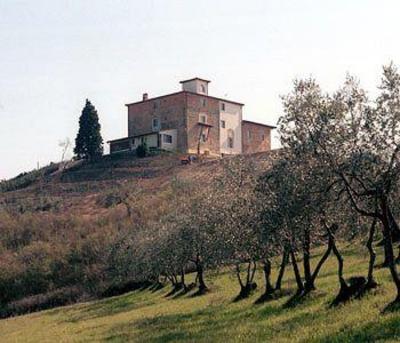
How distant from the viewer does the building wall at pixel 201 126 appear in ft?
414

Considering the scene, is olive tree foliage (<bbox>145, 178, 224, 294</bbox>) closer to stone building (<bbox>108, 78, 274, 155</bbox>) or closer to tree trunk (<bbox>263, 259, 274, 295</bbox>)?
tree trunk (<bbox>263, 259, 274, 295</bbox>)

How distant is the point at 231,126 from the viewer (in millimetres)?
133375

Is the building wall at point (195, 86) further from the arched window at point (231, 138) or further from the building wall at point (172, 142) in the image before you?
the building wall at point (172, 142)

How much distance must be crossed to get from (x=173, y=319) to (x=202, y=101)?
98.1 m

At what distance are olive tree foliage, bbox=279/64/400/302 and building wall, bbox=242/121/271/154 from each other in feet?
361

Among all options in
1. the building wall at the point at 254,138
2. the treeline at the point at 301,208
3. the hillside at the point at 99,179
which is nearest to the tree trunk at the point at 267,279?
the treeline at the point at 301,208

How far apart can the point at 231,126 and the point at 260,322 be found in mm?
108935

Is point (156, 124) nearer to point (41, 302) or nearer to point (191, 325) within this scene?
point (41, 302)

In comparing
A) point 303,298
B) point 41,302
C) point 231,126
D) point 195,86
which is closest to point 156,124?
point 195,86

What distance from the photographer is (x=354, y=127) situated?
21.9m

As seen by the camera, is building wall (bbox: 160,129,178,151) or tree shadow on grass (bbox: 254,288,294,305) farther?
building wall (bbox: 160,129,178,151)

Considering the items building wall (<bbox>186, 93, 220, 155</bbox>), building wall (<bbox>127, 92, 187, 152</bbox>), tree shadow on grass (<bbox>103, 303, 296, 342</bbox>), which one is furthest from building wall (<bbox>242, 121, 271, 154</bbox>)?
tree shadow on grass (<bbox>103, 303, 296, 342</bbox>)

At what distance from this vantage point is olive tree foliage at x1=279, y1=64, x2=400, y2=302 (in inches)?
835

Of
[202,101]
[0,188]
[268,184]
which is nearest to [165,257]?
[268,184]
